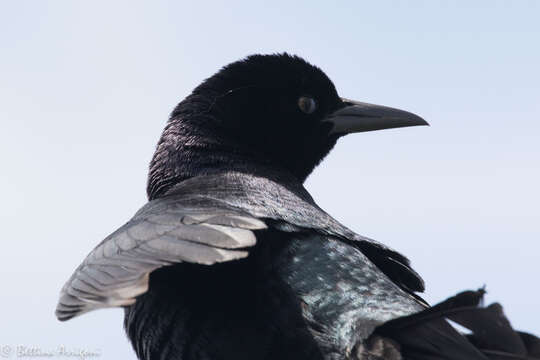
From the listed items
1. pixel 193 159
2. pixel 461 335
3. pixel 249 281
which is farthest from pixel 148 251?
pixel 193 159

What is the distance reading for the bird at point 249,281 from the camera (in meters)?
3.45

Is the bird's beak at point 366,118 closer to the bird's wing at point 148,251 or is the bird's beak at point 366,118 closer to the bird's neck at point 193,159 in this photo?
the bird's neck at point 193,159

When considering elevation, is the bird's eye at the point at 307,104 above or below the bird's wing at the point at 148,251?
above

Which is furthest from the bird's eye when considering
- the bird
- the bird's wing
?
the bird's wing

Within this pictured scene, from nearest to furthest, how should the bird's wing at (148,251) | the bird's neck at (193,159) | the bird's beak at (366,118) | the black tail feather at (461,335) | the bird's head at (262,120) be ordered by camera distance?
the black tail feather at (461,335)
the bird's wing at (148,251)
the bird's neck at (193,159)
the bird's head at (262,120)
the bird's beak at (366,118)

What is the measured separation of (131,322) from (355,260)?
4.26 ft

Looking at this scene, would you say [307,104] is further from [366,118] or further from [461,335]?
[461,335]

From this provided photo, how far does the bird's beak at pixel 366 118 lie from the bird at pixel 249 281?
1.12 metres

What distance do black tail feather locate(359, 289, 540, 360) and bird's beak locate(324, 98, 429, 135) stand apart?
10.3ft

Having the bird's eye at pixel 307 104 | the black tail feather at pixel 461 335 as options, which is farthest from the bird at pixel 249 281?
the bird's eye at pixel 307 104

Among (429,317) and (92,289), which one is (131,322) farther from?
(429,317)

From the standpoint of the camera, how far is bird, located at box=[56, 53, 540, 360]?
345 cm

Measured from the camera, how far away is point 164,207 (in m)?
4.44

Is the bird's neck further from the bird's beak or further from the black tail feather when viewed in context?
the black tail feather
